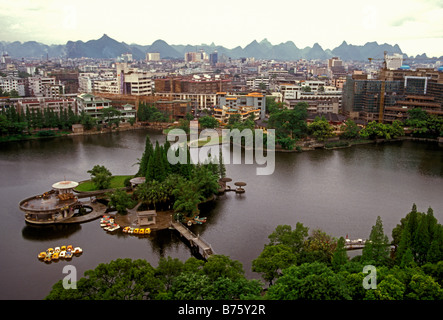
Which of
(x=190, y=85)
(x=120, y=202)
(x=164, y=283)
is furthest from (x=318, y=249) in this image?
(x=190, y=85)

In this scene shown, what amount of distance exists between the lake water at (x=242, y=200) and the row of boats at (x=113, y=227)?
23 centimetres

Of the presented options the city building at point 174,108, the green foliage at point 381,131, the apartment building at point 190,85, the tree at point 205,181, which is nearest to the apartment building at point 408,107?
the green foliage at point 381,131

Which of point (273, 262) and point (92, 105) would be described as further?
point (92, 105)

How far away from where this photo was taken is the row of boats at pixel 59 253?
13828 millimetres

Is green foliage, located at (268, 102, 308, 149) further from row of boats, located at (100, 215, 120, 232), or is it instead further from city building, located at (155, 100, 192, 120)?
row of boats, located at (100, 215, 120, 232)

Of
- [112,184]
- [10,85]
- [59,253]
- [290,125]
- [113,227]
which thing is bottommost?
[59,253]

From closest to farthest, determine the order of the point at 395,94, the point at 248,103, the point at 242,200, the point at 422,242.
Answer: the point at 422,242 → the point at 242,200 → the point at 395,94 → the point at 248,103

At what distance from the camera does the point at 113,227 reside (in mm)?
16047

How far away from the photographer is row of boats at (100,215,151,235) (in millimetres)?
15688

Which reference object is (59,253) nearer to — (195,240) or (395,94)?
(195,240)

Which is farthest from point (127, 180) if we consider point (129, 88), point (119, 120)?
point (129, 88)

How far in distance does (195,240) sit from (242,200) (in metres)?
4.99

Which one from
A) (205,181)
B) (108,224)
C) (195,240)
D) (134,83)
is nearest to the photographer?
(195,240)

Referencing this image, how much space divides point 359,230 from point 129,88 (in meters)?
35.9
